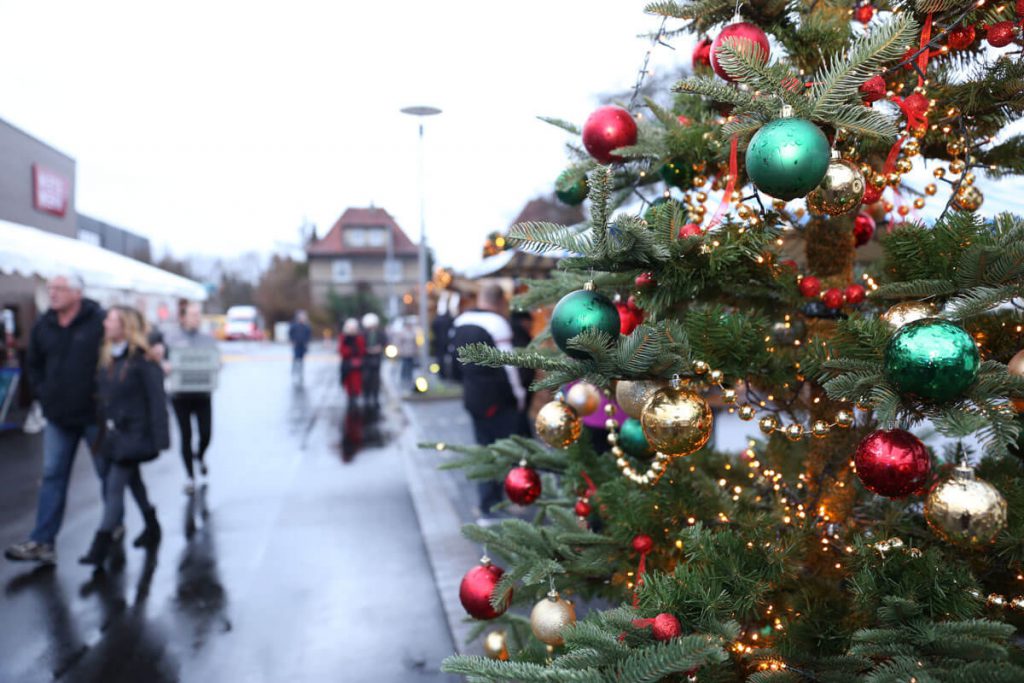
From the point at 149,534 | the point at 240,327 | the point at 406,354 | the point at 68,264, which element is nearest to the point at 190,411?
the point at 149,534

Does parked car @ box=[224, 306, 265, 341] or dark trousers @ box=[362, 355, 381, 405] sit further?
parked car @ box=[224, 306, 265, 341]

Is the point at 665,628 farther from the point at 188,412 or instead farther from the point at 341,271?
the point at 341,271

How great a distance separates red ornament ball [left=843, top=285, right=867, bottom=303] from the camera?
204 centimetres

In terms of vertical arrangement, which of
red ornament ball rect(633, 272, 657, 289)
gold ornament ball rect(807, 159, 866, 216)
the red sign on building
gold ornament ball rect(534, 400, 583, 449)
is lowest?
gold ornament ball rect(534, 400, 583, 449)

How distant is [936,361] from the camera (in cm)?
125

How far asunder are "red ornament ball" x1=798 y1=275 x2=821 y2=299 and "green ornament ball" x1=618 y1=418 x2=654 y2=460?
0.60 metres

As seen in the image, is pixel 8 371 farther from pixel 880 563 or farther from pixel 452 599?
pixel 880 563

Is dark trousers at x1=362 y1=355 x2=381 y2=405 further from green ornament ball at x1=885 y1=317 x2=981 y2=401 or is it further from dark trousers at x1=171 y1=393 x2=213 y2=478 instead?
green ornament ball at x1=885 y1=317 x2=981 y2=401

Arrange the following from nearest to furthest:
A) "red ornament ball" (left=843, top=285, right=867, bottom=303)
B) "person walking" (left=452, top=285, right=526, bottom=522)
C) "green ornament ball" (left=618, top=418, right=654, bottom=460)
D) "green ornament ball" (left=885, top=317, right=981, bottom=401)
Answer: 1. "green ornament ball" (left=885, top=317, right=981, bottom=401)
2. "red ornament ball" (left=843, top=285, right=867, bottom=303)
3. "green ornament ball" (left=618, top=418, right=654, bottom=460)
4. "person walking" (left=452, top=285, right=526, bottom=522)

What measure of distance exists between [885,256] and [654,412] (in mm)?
754

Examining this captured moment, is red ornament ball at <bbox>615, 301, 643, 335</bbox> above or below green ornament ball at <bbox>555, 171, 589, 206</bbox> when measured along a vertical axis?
below

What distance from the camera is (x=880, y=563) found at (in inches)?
69.7

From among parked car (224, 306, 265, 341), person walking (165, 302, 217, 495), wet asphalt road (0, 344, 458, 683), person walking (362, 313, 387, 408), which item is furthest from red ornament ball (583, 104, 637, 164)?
parked car (224, 306, 265, 341)

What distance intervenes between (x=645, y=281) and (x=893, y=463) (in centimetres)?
69
